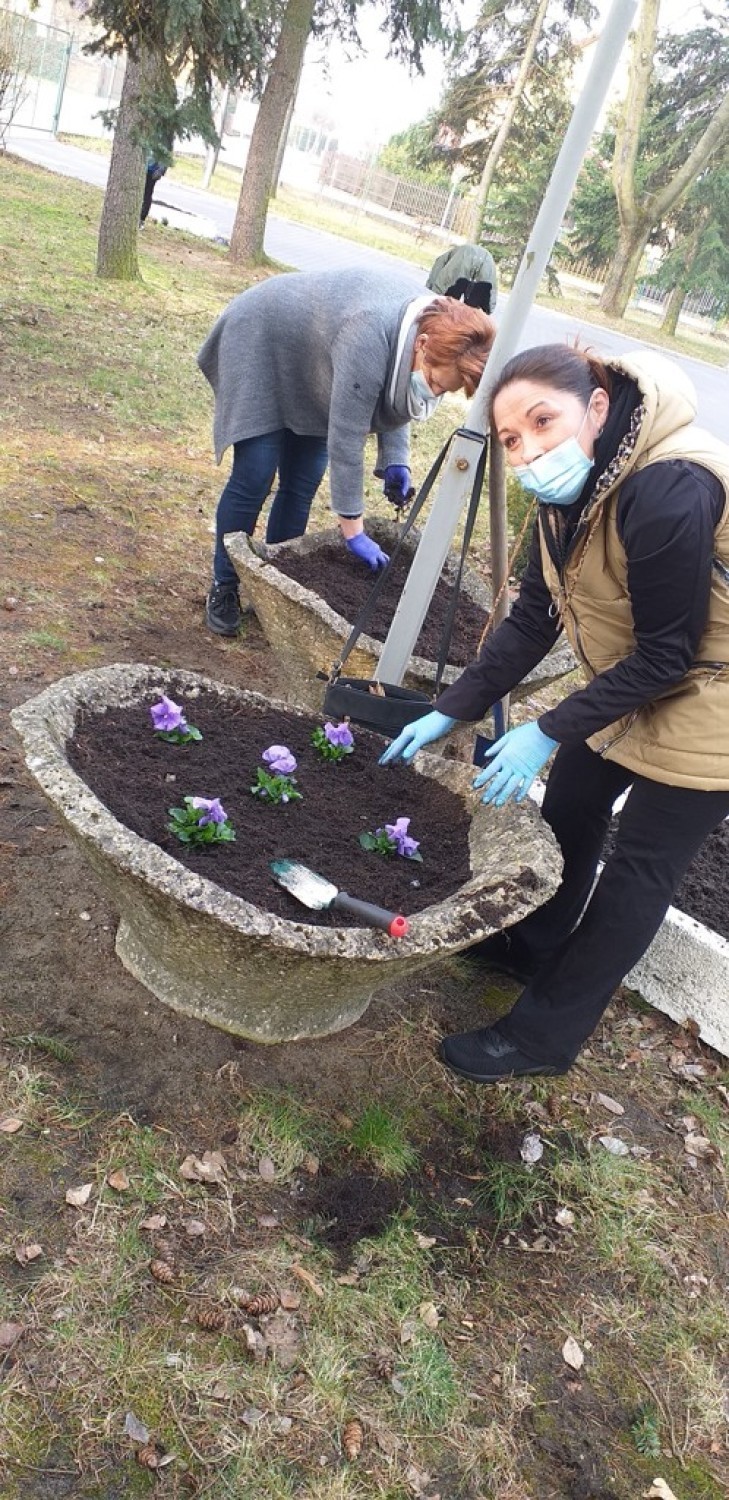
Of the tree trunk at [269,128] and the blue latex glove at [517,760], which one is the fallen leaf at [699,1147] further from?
the tree trunk at [269,128]

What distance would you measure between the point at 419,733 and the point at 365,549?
1212 millimetres

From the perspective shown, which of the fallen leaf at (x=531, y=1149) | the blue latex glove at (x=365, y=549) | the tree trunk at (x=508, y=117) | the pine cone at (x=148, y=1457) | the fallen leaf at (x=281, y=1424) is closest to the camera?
the pine cone at (x=148, y=1457)

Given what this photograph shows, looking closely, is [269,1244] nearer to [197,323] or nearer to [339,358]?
[339,358]

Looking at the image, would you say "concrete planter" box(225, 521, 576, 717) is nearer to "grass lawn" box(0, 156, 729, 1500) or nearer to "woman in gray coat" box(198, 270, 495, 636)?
"woman in gray coat" box(198, 270, 495, 636)

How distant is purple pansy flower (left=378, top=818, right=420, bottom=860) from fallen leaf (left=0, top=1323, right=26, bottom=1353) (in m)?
1.20

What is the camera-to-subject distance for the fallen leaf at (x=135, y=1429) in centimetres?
167

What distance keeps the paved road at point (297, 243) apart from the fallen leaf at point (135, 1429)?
13548 millimetres

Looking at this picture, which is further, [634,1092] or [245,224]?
[245,224]

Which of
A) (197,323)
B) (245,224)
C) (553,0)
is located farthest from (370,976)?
(553,0)

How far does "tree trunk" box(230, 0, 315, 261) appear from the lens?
1173 centimetres

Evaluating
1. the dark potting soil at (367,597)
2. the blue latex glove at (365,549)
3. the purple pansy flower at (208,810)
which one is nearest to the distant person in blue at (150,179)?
the dark potting soil at (367,597)

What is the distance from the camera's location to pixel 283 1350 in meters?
1.87

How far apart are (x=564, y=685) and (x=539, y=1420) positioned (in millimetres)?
3883

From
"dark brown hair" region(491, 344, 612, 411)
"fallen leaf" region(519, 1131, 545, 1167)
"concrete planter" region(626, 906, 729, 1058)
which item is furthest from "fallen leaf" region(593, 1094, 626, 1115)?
"dark brown hair" region(491, 344, 612, 411)
